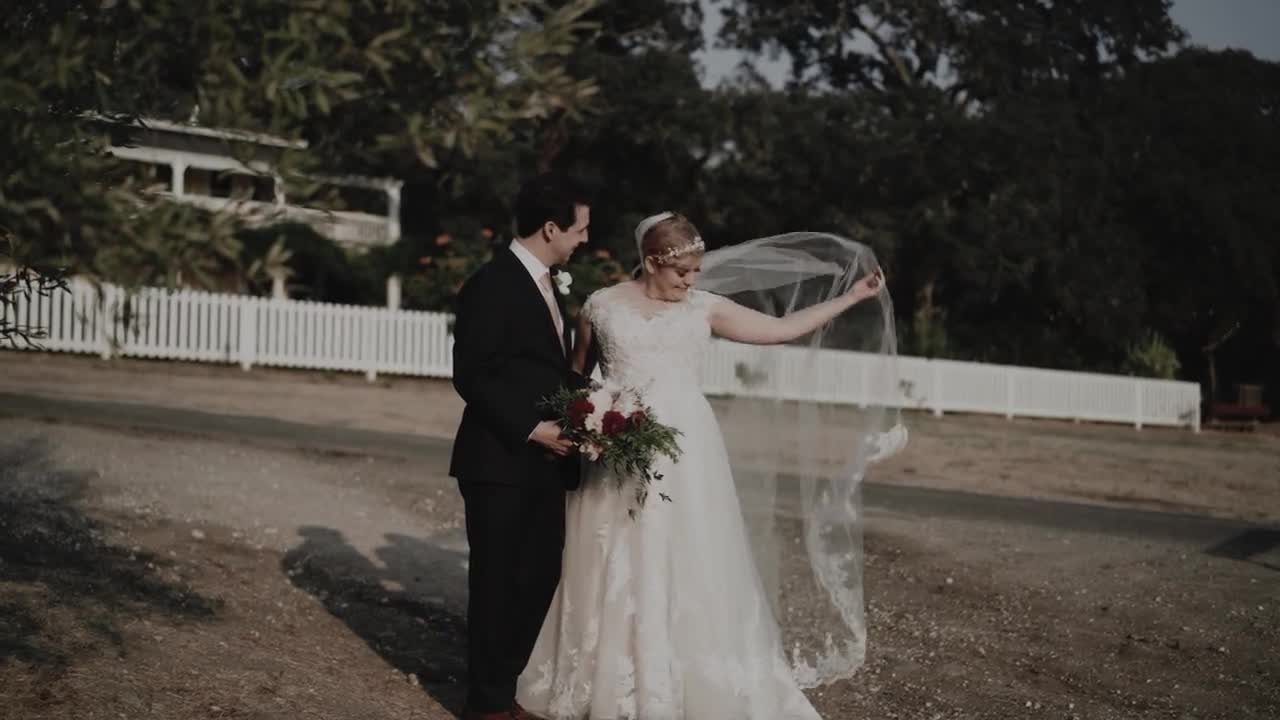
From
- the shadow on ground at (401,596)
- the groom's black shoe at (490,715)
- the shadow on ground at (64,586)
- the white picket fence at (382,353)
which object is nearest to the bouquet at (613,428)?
the groom's black shoe at (490,715)

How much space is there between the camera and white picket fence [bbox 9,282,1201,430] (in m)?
23.8

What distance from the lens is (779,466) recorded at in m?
7.01

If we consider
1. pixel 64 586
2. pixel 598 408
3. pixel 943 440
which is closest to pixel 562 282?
pixel 598 408

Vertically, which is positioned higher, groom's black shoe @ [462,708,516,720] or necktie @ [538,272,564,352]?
necktie @ [538,272,564,352]

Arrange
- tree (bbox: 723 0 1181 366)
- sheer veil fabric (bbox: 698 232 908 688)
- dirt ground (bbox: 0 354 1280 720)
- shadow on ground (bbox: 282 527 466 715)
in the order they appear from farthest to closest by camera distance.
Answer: tree (bbox: 723 0 1181 366) < sheer veil fabric (bbox: 698 232 908 688) < shadow on ground (bbox: 282 527 466 715) < dirt ground (bbox: 0 354 1280 720)

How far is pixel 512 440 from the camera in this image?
208 inches

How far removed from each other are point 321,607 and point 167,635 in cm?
145

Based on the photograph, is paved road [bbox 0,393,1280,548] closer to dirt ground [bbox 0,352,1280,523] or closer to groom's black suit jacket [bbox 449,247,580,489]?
dirt ground [bbox 0,352,1280,523]

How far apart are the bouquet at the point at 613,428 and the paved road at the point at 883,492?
729 centimetres

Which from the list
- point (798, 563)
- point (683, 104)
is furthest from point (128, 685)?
point (683, 104)

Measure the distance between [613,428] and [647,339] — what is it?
0.63 metres

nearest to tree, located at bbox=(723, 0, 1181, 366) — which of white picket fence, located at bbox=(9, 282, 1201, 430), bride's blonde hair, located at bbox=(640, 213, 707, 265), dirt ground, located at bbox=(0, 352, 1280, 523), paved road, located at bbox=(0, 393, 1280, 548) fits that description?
white picket fence, located at bbox=(9, 282, 1201, 430)

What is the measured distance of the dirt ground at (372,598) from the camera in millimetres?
5812

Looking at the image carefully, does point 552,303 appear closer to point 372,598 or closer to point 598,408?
point 598,408
